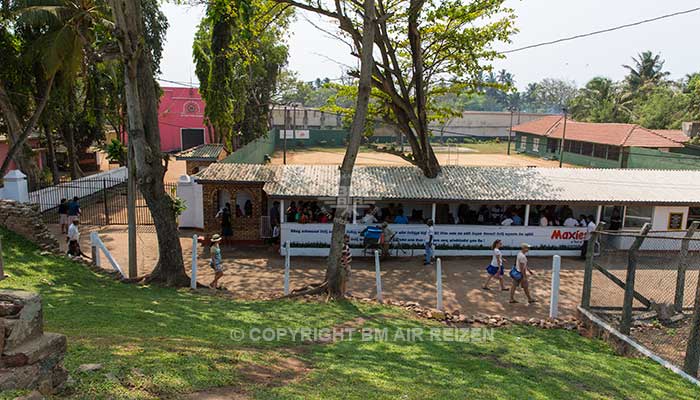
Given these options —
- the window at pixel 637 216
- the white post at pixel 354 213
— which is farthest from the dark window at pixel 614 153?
the white post at pixel 354 213

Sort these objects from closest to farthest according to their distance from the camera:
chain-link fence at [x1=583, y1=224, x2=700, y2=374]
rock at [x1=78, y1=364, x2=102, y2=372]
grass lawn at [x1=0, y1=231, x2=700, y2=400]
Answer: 1. rock at [x1=78, y1=364, x2=102, y2=372]
2. grass lawn at [x1=0, y1=231, x2=700, y2=400]
3. chain-link fence at [x1=583, y1=224, x2=700, y2=374]

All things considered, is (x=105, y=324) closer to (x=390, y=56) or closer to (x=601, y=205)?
(x=390, y=56)

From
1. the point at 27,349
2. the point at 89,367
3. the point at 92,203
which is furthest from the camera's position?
the point at 92,203

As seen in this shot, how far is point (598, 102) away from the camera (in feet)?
188

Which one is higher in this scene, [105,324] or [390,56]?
[390,56]

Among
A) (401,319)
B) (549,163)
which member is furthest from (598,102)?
(401,319)

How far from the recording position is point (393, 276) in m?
14.8

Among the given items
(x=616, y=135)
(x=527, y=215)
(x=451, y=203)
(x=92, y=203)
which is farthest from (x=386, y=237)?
(x=616, y=135)

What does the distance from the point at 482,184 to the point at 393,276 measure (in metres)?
5.35

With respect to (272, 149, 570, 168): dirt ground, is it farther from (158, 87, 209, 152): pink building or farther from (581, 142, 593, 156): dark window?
(158, 87, 209, 152): pink building

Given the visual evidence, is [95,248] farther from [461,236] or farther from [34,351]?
[461,236]

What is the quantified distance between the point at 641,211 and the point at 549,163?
94.1ft

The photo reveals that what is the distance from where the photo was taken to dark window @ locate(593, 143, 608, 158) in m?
40.7

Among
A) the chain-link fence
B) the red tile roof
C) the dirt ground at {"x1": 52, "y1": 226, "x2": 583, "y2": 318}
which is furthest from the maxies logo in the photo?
the red tile roof
